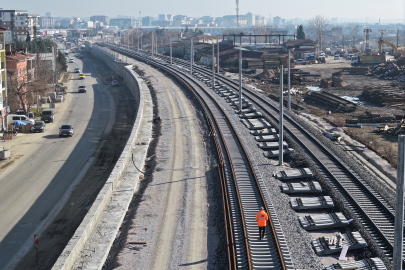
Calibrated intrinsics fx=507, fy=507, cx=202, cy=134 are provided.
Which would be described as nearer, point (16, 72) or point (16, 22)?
point (16, 72)

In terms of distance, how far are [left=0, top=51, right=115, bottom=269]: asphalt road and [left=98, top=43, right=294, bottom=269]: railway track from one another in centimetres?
805

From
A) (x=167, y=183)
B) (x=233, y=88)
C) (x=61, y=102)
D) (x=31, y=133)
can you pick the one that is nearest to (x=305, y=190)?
(x=167, y=183)

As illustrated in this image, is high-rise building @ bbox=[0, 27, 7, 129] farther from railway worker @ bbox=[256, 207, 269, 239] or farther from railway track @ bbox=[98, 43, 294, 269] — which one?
railway worker @ bbox=[256, 207, 269, 239]

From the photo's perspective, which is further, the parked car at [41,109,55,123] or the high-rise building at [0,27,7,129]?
the parked car at [41,109,55,123]

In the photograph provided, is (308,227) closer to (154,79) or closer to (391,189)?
(391,189)

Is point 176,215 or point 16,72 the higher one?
point 16,72

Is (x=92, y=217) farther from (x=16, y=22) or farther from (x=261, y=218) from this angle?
(x=16, y=22)

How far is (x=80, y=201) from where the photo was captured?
2459 cm

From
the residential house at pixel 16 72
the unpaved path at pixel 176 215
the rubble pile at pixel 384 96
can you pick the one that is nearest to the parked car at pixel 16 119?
the residential house at pixel 16 72

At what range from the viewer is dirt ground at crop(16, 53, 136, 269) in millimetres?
18609

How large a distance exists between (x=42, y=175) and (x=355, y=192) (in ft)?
57.4

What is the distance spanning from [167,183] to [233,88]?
3083cm

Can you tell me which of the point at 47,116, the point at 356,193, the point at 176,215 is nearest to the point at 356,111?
the point at 356,193

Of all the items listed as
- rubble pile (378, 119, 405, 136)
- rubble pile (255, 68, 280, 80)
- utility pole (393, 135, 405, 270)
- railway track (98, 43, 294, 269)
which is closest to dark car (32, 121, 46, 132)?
railway track (98, 43, 294, 269)
